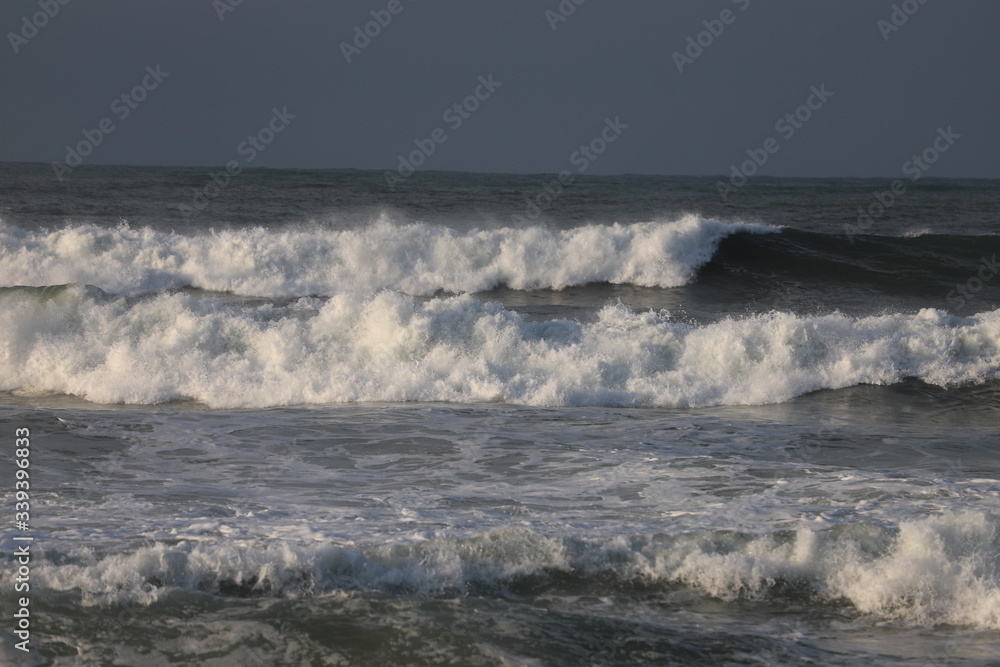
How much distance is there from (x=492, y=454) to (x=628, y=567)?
9.20 feet

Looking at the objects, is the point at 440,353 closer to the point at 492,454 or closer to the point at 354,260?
the point at 492,454

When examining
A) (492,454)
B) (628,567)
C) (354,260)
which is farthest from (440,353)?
(354,260)

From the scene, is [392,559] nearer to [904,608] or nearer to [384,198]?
[904,608]

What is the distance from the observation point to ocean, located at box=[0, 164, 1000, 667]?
4.75m

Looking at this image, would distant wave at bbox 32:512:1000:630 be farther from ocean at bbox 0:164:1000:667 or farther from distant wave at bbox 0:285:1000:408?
distant wave at bbox 0:285:1000:408

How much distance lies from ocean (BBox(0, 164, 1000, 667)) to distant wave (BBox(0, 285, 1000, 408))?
0.04 m

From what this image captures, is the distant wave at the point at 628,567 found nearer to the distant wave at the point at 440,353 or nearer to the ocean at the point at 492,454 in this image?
the ocean at the point at 492,454

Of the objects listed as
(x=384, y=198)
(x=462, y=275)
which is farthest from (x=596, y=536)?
(x=384, y=198)

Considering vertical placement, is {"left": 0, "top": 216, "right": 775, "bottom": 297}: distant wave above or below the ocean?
above

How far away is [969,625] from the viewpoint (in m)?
4.85

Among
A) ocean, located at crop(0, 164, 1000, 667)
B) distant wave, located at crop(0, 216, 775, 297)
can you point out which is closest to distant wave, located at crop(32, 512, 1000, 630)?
ocean, located at crop(0, 164, 1000, 667)

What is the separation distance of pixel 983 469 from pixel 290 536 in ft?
17.8

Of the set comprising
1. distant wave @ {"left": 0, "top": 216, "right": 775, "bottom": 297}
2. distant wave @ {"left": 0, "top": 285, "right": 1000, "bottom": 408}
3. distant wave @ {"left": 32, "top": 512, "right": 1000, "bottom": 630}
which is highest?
distant wave @ {"left": 0, "top": 216, "right": 775, "bottom": 297}

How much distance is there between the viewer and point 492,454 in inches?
319
